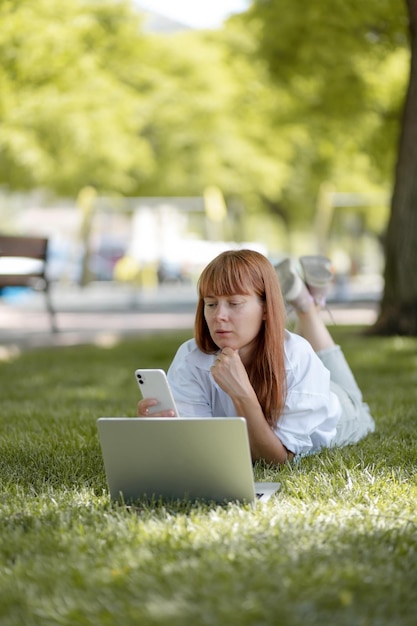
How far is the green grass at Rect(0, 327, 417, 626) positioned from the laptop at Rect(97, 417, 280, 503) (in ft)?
0.26

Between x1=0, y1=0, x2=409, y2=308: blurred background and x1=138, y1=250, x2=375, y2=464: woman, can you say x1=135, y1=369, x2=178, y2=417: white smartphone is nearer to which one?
x1=138, y1=250, x2=375, y2=464: woman

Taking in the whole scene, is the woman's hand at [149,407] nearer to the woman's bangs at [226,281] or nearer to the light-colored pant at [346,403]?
the woman's bangs at [226,281]

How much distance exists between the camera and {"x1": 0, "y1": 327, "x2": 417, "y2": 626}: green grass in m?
2.15

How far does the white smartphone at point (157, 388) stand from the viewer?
314cm

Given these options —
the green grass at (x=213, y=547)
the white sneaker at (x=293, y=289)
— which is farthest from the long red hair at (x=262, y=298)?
the white sneaker at (x=293, y=289)

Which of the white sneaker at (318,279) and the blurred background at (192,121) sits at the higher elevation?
the blurred background at (192,121)

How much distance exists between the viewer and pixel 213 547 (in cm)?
257

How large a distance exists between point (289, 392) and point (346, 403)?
2.88 ft

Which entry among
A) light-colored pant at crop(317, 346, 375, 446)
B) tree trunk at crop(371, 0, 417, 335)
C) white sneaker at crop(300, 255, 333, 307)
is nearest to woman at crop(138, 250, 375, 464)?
light-colored pant at crop(317, 346, 375, 446)

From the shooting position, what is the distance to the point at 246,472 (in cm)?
298

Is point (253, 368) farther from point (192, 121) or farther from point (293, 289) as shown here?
point (192, 121)

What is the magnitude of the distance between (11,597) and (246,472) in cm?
93

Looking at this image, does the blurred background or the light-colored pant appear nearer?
the light-colored pant

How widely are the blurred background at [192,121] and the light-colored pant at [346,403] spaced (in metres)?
8.10
